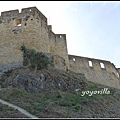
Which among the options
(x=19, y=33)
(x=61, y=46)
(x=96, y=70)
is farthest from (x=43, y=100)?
(x=96, y=70)

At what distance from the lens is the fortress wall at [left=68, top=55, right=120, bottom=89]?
29203 mm

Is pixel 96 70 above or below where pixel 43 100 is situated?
above

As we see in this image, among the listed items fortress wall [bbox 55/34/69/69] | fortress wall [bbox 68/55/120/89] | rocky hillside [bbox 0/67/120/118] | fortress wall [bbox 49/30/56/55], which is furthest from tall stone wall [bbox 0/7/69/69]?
fortress wall [bbox 68/55/120/89]

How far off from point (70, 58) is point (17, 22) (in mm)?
9291

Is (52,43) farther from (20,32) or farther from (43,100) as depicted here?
(43,100)

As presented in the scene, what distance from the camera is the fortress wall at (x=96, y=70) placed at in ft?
95.8

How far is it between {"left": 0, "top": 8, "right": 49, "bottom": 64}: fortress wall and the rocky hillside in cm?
374

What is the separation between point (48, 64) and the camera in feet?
57.3

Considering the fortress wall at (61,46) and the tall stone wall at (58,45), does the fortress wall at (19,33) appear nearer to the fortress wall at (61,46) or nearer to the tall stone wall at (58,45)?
the tall stone wall at (58,45)

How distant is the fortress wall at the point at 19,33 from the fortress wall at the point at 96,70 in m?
7.85

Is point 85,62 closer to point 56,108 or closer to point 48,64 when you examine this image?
point 48,64

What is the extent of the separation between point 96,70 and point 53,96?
17475mm

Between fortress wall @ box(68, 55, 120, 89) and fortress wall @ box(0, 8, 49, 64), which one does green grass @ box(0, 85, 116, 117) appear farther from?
fortress wall @ box(68, 55, 120, 89)

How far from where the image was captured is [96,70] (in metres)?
30.6
